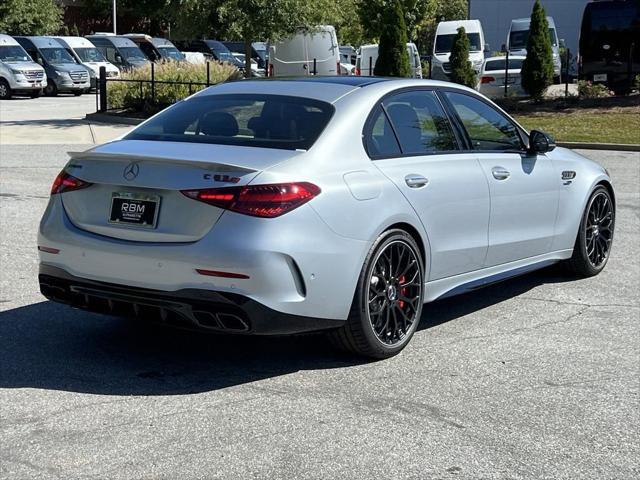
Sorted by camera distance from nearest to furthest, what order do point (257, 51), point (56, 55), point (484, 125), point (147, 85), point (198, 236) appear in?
point (198, 236)
point (484, 125)
point (147, 85)
point (56, 55)
point (257, 51)

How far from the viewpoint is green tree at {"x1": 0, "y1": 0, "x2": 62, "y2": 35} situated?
162 feet

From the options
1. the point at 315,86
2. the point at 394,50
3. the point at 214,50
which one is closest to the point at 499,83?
the point at 394,50

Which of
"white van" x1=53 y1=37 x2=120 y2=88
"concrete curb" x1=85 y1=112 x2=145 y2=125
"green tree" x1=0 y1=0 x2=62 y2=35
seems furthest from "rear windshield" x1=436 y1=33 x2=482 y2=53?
"green tree" x1=0 y1=0 x2=62 y2=35

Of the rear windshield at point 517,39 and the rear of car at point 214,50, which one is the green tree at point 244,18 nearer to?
the rear windshield at point 517,39

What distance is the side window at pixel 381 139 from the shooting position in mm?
5829

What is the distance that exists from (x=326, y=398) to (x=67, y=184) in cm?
191

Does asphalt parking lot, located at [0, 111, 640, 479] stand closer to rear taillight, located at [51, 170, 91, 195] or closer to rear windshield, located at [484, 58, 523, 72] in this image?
rear taillight, located at [51, 170, 91, 195]

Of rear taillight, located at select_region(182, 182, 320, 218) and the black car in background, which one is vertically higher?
the black car in background

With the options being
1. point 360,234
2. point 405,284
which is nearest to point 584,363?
point 405,284

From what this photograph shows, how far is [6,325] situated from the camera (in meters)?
6.34

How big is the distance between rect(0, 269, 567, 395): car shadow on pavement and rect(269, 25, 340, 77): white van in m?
22.5

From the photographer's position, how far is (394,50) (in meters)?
27.0

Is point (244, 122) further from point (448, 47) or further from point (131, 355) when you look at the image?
point (448, 47)

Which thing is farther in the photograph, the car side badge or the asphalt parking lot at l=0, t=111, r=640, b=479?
the car side badge
